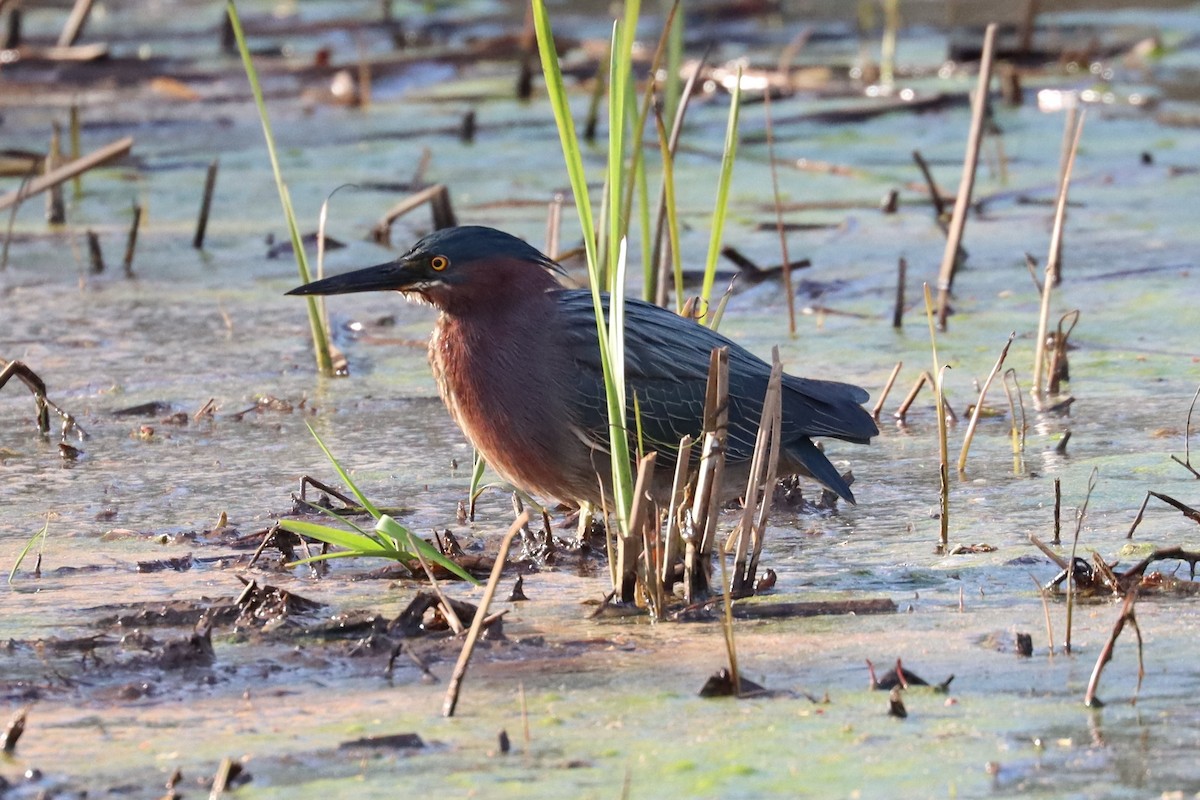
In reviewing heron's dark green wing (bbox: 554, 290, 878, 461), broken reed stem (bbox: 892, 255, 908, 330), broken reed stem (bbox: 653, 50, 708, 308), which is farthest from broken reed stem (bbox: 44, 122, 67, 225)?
heron's dark green wing (bbox: 554, 290, 878, 461)

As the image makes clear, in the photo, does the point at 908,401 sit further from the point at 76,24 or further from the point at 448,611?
the point at 76,24

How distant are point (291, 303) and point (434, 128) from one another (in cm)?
397

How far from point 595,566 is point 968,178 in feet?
8.44

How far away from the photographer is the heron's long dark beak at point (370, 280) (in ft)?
13.8

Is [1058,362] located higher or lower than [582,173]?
lower

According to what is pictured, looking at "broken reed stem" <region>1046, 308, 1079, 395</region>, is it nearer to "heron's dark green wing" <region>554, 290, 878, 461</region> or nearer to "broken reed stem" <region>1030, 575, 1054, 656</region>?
"heron's dark green wing" <region>554, 290, 878, 461</region>

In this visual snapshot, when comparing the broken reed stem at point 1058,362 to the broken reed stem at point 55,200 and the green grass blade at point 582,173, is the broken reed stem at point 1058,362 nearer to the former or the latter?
the green grass blade at point 582,173

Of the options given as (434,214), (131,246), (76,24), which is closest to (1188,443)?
(434,214)

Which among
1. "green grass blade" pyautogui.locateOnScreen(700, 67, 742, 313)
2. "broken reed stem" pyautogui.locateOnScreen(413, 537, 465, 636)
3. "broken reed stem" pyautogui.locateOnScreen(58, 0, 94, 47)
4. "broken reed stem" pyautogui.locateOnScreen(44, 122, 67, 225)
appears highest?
"broken reed stem" pyautogui.locateOnScreen(58, 0, 94, 47)

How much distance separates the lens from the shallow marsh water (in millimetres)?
2713

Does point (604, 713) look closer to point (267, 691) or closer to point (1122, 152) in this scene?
point (267, 691)

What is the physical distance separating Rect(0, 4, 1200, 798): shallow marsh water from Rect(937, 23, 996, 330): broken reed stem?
Answer: 127mm

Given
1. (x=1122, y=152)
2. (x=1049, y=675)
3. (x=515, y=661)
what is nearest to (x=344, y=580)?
(x=515, y=661)

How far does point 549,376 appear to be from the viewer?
417 cm
